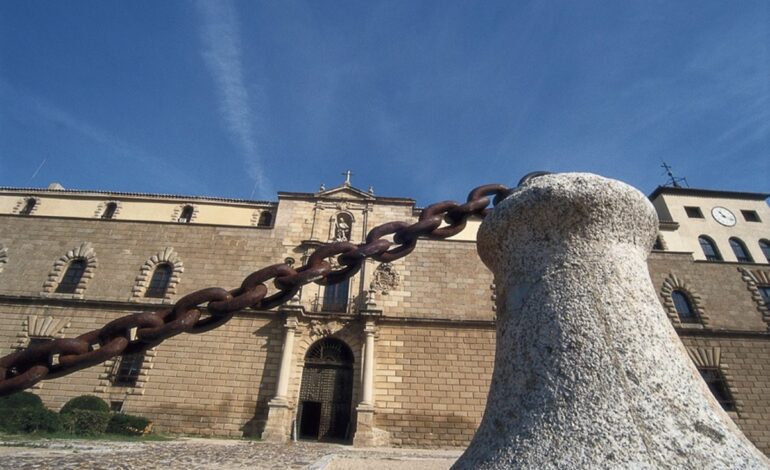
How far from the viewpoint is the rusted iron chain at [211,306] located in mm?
1096

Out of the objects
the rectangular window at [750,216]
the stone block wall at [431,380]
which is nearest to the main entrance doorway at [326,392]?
the stone block wall at [431,380]

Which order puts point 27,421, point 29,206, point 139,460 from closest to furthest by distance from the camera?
point 139,460, point 27,421, point 29,206

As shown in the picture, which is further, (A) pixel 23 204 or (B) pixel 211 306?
(A) pixel 23 204

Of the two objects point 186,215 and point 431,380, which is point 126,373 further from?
point 431,380

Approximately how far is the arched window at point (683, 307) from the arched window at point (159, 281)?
21.7 metres

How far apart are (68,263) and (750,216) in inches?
1569

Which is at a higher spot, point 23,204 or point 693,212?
point 693,212

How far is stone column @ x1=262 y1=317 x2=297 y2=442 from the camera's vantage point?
12594mm

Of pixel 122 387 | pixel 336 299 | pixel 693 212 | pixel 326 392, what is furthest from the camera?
pixel 693 212

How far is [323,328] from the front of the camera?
14984 mm

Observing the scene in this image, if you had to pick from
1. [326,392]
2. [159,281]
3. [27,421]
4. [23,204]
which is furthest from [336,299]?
[23,204]

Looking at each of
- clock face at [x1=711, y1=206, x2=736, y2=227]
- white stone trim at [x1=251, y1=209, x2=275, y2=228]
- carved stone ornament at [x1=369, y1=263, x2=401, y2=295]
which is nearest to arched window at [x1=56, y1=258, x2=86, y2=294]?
white stone trim at [x1=251, y1=209, x2=275, y2=228]

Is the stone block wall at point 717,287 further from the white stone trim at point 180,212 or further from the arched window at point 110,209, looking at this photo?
the arched window at point 110,209

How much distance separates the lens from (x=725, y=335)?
15711 mm
